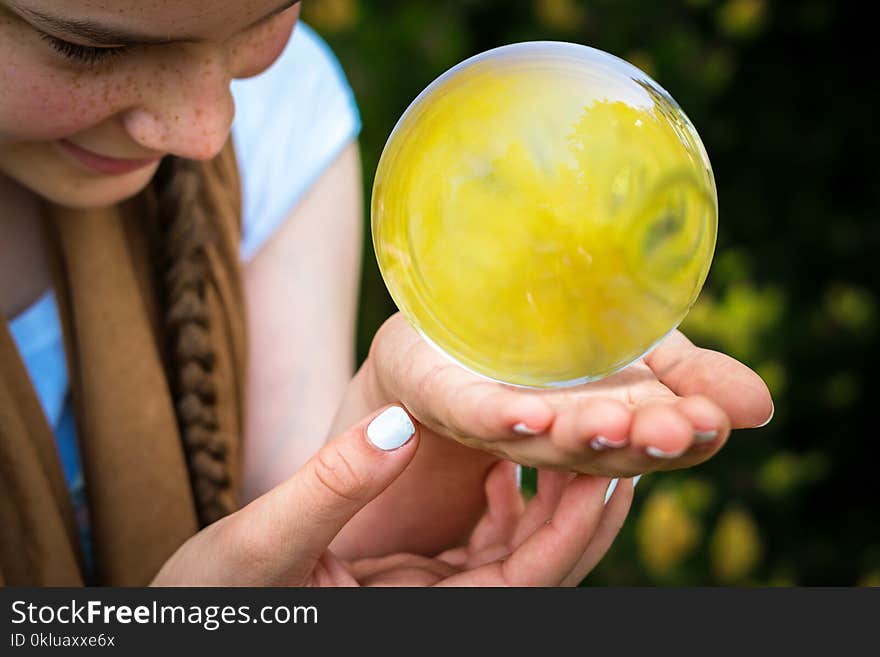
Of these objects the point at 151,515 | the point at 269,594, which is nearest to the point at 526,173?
the point at 269,594

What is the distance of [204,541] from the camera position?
98cm

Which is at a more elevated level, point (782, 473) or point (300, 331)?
point (300, 331)

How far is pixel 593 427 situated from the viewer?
2.28 ft

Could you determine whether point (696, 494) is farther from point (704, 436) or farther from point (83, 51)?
point (83, 51)

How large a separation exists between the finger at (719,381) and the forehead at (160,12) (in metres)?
0.46

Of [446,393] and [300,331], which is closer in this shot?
[446,393]

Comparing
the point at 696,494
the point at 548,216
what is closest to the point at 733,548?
the point at 696,494

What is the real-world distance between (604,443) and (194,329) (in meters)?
0.74

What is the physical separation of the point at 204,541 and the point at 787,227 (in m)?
1.53

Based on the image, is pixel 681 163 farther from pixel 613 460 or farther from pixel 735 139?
pixel 735 139

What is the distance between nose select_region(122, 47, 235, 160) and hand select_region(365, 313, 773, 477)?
285 millimetres

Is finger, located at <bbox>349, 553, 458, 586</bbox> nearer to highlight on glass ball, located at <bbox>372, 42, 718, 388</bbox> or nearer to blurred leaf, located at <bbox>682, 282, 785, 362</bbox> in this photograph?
highlight on glass ball, located at <bbox>372, 42, 718, 388</bbox>

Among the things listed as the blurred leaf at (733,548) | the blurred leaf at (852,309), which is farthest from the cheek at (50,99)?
the blurred leaf at (852,309)

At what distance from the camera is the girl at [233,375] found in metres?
0.81
